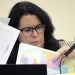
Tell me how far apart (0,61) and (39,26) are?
0.35 m

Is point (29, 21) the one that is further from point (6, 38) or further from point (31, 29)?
point (6, 38)

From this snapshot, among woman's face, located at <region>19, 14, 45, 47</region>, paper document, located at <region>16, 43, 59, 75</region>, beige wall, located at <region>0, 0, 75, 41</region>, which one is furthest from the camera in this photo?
beige wall, located at <region>0, 0, 75, 41</region>

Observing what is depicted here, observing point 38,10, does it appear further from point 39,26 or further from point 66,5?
point 66,5

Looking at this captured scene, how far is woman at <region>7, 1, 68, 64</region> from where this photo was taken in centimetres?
107

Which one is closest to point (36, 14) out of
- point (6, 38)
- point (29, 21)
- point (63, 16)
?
point (29, 21)

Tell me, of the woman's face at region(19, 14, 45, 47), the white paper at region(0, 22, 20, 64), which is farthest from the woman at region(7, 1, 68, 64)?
the white paper at region(0, 22, 20, 64)

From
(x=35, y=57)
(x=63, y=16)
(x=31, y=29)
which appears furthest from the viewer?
(x=63, y=16)

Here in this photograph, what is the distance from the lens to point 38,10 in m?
1.20

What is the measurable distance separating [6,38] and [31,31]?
0.75 ft

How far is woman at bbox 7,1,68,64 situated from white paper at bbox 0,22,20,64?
130 mm

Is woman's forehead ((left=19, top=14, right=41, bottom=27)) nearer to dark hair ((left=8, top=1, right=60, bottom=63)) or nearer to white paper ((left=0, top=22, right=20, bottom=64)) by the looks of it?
dark hair ((left=8, top=1, right=60, bottom=63))

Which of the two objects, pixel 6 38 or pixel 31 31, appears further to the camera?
pixel 31 31

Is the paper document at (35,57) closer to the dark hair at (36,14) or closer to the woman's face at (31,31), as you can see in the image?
the woman's face at (31,31)

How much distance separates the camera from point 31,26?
3.52 ft
